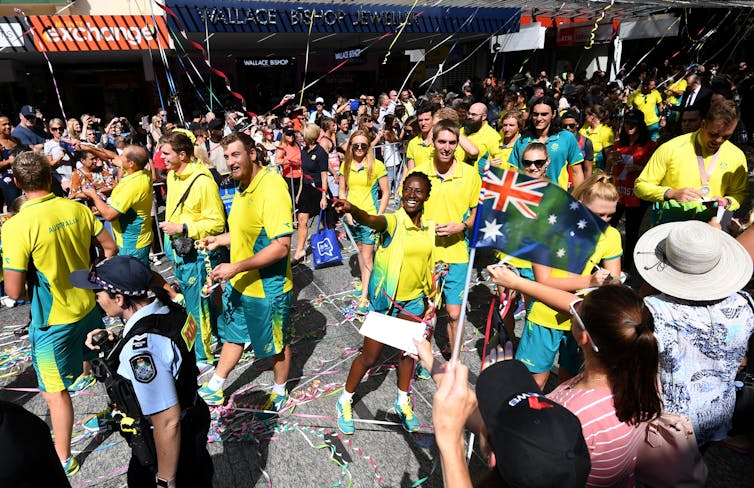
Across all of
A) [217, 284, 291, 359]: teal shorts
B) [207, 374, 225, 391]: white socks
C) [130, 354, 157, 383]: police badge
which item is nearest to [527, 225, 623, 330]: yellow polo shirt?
[217, 284, 291, 359]: teal shorts

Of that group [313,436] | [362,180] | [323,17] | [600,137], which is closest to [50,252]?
[313,436]

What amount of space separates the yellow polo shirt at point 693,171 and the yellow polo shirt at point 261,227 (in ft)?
10.5

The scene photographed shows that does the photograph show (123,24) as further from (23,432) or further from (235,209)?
(23,432)

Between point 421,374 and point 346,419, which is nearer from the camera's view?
point 346,419

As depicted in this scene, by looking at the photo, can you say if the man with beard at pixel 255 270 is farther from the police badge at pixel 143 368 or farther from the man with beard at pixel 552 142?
the man with beard at pixel 552 142

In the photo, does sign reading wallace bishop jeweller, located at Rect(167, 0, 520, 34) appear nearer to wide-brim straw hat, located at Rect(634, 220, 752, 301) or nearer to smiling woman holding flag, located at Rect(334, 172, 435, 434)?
smiling woman holding flag, located at Rect(334, 172, 435, 434)

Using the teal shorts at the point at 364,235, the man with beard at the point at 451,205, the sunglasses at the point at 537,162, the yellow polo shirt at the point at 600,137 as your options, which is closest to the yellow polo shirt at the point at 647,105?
the yellow polo shirt at the point at 600,137

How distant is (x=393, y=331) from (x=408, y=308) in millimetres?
920

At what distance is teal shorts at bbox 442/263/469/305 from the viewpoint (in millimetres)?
4316

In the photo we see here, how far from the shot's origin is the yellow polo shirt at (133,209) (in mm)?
4615

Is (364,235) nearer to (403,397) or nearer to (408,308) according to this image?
(408,308)

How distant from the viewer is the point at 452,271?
434 cm

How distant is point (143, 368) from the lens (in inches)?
83.3

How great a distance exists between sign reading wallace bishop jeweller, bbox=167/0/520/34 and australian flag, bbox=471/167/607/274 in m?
11.6
